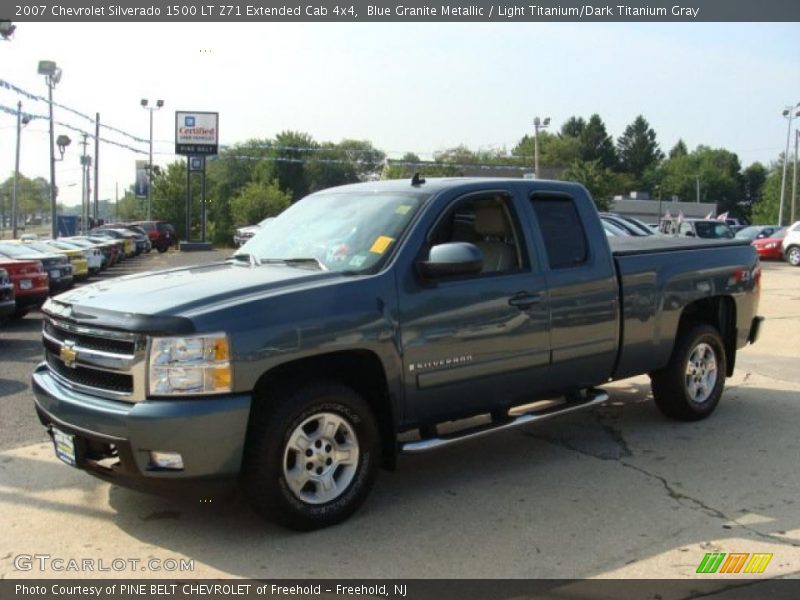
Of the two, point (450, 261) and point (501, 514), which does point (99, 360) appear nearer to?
point (450, 261)

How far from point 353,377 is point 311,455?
553mm

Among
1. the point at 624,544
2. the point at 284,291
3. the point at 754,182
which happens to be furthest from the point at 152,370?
the point at 754,182

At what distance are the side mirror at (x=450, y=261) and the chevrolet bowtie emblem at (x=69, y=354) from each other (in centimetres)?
199

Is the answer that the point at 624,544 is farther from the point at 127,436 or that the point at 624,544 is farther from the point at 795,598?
the point at 127,436

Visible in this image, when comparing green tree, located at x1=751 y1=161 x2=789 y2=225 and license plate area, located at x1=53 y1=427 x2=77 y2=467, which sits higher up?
green tree, located at x1=751 y1=161 x2=789 y2=225

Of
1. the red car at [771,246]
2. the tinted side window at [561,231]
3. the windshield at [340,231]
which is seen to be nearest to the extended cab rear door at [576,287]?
the tinted side window at [561,231]

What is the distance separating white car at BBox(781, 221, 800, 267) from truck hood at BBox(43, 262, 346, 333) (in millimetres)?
29442

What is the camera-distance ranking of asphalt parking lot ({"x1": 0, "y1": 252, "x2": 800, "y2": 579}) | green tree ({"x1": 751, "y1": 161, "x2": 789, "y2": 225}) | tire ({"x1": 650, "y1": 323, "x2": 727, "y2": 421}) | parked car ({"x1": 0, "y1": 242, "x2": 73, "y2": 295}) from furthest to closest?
green tree ({"x1": 751, "y1": 161, "x2": 789, "y2": 225}) < parked car ({"x1": 0, "y1": 242, "x2": 73, "y2": 295}) < tire ({"x1": 650, "y1": 323, "x2": 727, "y2": 421}) < asphalt parking lot ({"x1": 0, "y1": 252, "x2": 800, "y2": 579})

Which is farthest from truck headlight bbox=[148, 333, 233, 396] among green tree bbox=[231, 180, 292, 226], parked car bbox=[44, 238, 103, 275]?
green tree bbox=[231, 180, 292, 226]

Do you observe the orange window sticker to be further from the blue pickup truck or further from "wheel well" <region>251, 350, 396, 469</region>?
"wheel well" <region>251, 350, 396, 469</region>

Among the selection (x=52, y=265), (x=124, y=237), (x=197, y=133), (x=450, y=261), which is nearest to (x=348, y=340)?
(x=450, y=261)

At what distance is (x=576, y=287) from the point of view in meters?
5.77

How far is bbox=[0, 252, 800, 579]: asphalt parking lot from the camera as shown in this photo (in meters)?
4.21

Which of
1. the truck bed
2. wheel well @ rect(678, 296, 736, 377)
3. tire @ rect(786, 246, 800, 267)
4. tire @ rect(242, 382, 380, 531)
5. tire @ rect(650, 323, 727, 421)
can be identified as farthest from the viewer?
tire @ rect(786, 246, 800, 267)
